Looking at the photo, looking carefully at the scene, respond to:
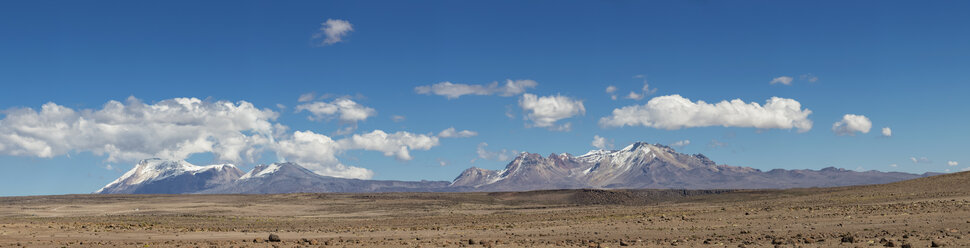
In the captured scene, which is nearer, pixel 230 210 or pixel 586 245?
pixel 586 245

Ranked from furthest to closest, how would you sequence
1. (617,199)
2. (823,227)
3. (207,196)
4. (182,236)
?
(207,196), (617,199), (182,236), (823,227)

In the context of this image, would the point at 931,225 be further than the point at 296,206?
No

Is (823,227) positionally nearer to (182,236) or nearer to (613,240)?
(613,240)

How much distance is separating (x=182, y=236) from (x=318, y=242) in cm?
1106

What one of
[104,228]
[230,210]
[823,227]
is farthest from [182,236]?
[230,210]

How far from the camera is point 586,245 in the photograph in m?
33.6

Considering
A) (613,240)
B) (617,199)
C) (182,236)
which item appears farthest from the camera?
(617,199)

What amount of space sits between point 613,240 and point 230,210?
68.7 m

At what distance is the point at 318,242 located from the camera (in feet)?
125

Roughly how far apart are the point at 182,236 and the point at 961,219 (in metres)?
41.6

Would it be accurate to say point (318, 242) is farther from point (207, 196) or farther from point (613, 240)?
point (207, 196)

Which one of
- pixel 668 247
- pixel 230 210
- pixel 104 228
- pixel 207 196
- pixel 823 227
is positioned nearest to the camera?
pixel 668 247

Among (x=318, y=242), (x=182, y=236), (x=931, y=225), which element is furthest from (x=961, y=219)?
(x=182, y=236)

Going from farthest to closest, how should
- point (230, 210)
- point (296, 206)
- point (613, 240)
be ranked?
point (296, 206)
point (230, 210)
point (613, 240)
